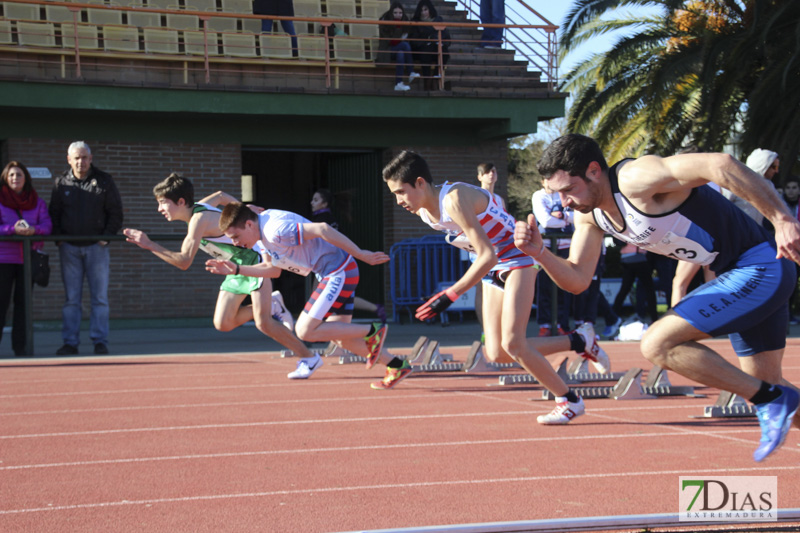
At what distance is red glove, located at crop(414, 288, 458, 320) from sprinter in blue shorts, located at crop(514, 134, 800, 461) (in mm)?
1105

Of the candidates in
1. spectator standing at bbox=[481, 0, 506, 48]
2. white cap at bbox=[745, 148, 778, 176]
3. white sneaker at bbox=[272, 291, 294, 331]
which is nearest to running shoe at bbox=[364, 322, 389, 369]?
white sneaker at bbox=[272, 291, 294, 331]

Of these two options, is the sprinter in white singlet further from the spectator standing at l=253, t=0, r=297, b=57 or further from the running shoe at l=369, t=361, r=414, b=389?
the spectator standing at l=253, t=0, r=297, b=57

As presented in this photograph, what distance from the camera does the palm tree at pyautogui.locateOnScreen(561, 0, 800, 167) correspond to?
16781 mm

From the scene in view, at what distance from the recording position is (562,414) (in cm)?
671

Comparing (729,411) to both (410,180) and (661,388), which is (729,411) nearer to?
(661,388)

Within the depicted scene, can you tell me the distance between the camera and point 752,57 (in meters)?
17.4

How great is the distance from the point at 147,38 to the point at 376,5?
475cm

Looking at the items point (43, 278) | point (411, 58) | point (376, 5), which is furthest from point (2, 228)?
point (376, 5)

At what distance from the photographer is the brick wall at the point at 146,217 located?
16.2 m

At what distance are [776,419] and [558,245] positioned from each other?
312 inches

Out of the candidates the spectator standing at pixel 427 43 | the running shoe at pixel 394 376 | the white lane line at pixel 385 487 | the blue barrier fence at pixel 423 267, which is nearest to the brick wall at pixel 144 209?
the blue barrier fence at pixel 423 267

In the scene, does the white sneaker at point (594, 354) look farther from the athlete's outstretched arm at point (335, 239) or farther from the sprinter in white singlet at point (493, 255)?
the athlete's outstretched arm at point (335, 239)

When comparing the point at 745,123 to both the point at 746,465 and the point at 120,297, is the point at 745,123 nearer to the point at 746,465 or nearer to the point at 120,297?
the point at 120,297

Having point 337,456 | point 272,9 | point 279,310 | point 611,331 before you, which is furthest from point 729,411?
point 272,9
